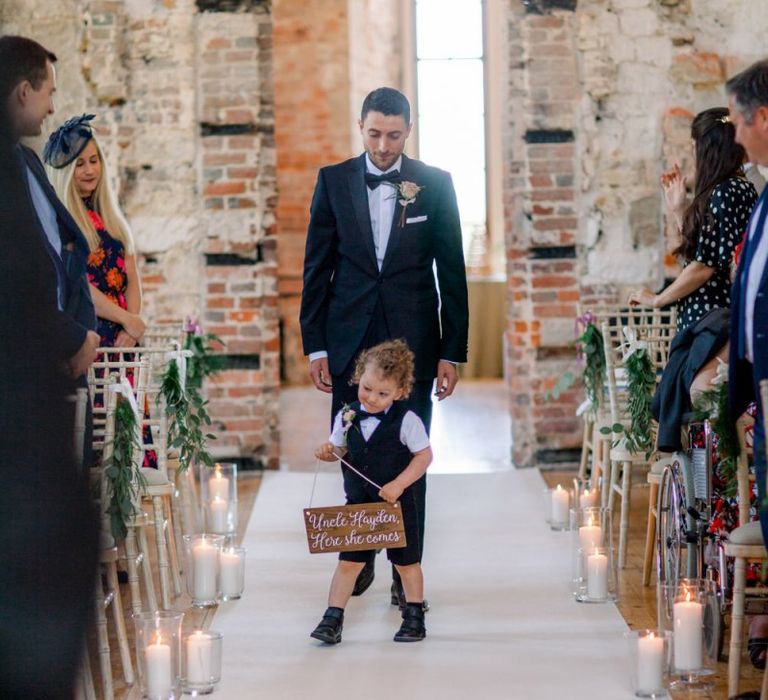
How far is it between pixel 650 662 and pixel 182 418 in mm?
2209

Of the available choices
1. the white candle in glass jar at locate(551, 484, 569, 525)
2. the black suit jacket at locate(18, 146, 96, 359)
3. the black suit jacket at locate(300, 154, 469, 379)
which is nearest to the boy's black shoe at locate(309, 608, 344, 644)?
the black suit jacket at locate(300, 154, 469, 379)

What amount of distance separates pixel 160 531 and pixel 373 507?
103 cm

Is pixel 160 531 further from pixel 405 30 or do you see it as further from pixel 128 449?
pixel 405 30

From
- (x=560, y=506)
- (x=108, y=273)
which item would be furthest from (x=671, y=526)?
(x=108, y=273)

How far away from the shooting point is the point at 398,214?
4852 millimetres

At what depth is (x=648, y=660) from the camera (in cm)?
395

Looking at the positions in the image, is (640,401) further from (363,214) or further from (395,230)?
(363,214)

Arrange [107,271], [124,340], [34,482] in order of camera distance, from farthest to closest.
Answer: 1. [107,271]
2. [124,340]
3. [34,482]

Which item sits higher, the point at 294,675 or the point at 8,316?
the point at 8,316

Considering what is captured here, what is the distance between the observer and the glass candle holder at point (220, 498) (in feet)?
20.0

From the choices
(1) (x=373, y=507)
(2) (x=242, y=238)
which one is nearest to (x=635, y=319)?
(2) (x=242, y=238)

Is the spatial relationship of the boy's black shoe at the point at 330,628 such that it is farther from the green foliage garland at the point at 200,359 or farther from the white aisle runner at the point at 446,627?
the green foliage garland at the point at 200,359

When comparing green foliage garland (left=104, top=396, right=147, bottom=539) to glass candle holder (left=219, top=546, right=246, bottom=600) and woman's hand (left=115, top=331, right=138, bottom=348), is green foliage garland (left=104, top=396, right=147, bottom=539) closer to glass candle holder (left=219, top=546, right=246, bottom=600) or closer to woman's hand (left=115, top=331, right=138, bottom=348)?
glass candle holder (left=219, top=546, right=246, bottom=600)

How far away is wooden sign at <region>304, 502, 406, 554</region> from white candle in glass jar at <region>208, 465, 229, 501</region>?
1746mm
